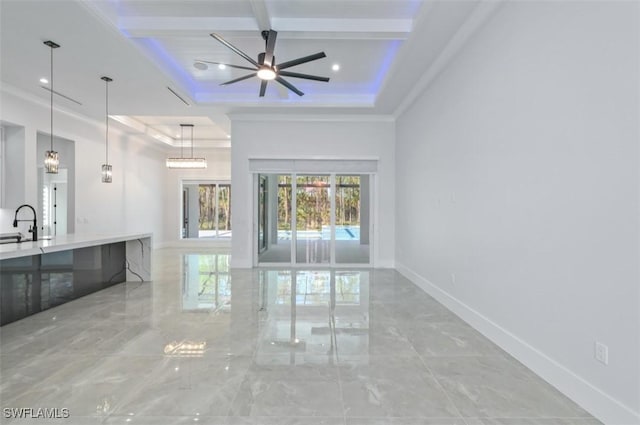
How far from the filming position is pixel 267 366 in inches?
101

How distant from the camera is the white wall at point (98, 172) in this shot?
5.93m

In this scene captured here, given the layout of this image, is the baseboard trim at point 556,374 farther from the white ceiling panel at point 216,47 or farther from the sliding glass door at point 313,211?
the sliding glass door at point 313,211

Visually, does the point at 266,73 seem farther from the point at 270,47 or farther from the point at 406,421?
the point at 406,421

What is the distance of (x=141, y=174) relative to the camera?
960 cm

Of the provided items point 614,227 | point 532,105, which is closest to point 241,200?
point 532,105

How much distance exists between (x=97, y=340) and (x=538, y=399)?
154 inches

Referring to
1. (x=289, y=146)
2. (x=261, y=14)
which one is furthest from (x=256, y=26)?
(x=289, y=146)

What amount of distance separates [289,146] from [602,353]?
6.06 m

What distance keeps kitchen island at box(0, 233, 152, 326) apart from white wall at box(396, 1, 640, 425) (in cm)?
482

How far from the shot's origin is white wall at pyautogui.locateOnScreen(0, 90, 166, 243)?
593cm

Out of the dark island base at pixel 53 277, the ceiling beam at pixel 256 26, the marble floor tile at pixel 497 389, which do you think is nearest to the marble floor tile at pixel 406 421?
the marble floor tile at pixel 497 389

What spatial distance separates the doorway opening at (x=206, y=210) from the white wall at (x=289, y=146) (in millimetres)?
4195

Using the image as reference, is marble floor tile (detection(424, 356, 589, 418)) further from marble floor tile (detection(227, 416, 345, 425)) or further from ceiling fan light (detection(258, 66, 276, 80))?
ceiling fan light (detection(258, 66, 276, 80))

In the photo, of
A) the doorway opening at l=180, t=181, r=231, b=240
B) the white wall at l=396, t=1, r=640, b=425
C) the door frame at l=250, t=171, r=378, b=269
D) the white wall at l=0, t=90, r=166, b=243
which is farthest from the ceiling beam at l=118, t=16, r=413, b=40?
the doorway opening at l=180, t=181, r=231, b=240
